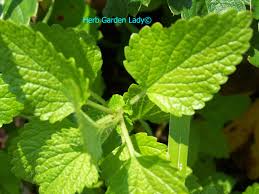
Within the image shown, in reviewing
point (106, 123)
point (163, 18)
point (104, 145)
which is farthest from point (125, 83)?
point (106, 123)

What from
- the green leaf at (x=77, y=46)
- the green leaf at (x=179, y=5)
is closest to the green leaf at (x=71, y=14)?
the green leaf at (x=179, y=5)

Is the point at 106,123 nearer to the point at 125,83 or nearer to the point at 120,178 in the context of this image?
the point at 120,178

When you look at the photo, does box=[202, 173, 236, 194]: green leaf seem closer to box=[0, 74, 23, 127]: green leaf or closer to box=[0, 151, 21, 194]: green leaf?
box=[0, 151, 21, 194]: green leaf

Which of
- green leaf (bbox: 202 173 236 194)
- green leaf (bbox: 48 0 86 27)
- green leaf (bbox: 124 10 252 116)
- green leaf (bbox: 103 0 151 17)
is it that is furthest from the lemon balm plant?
green leaf (bbox: 202 173 236 194)

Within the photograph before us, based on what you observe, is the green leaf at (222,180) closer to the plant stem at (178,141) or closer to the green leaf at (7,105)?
the plant stem at (178,141)

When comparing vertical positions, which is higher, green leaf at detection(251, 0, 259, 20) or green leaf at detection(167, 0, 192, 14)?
green leaf at detection(167, 0, 192, 14)

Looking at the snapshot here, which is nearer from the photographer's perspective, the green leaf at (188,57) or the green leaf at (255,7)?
the green leaf at (188,57)

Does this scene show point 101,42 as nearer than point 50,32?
No
